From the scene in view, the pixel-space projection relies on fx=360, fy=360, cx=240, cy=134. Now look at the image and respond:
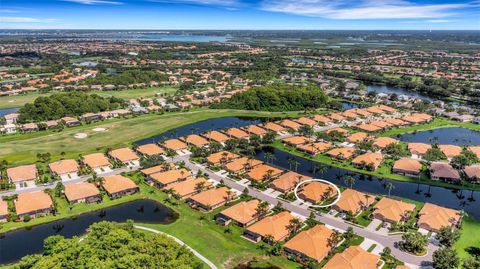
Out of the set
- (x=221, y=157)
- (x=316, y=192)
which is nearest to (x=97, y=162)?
(x=221, y=157)

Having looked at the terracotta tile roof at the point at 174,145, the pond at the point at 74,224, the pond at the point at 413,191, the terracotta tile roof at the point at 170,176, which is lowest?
the pond at the point at 413,191

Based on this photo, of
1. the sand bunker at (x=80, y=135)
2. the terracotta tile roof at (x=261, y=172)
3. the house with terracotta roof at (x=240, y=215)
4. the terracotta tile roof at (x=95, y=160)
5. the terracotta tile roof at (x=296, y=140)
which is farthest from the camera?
the sand bunker at (x=80, y=135)

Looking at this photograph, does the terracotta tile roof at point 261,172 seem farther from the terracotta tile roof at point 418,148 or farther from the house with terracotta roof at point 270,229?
the terracotta tile roof at point 418,148

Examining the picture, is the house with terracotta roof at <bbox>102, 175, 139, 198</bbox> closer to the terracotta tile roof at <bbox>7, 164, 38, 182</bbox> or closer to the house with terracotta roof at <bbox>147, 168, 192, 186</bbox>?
the house with terracotta roof at <bbox>147, 168, 192, 186</bbox>

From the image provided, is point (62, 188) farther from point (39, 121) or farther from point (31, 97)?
point (31, 97)

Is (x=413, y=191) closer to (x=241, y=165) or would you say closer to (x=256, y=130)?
(x=241, y=165)

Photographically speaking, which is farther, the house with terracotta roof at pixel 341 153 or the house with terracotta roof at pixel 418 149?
the house with terracotta roof at pixel 418 149

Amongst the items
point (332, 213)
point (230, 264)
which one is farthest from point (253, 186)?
point (230, 264)

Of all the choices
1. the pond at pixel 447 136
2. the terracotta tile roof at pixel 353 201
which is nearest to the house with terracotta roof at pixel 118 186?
the terracotta tile roof at pixel 353 201
